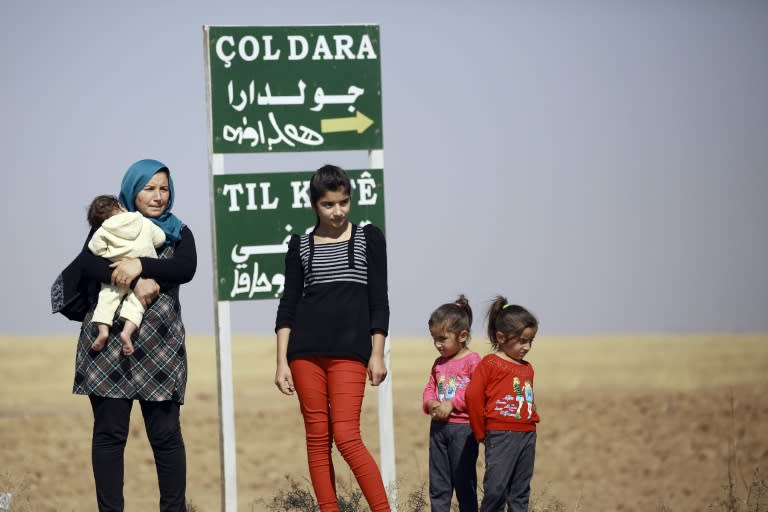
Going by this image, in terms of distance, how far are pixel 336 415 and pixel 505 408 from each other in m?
0.88

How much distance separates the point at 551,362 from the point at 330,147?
3909cm

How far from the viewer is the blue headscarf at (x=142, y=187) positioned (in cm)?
564

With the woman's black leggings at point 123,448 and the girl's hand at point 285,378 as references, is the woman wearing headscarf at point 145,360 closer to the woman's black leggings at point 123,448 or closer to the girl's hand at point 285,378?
the woman's black leggings at point 123,448

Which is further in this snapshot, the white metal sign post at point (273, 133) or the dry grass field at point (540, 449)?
the dry grass field at point (540, 449)

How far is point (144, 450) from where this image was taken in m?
15.7

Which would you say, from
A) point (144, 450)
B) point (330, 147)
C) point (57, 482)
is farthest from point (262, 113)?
point (144, 450)

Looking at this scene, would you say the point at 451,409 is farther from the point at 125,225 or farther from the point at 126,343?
the point at 125,225

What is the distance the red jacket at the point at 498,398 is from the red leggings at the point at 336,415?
595 mm

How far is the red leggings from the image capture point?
5.49 meters

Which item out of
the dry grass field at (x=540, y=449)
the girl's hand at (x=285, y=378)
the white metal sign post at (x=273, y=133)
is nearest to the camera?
the girl's hand at (x=285, y=378)

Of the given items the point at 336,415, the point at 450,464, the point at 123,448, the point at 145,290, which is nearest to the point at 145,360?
the point at 145,290

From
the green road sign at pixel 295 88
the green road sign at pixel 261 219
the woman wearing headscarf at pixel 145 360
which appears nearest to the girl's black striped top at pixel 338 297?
the woman wearing headscarf at pixel 145 360

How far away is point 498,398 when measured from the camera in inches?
227

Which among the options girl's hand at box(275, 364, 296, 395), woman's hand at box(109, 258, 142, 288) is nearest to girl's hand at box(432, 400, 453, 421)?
girl's hand at box(275, 364, 296, 395)
